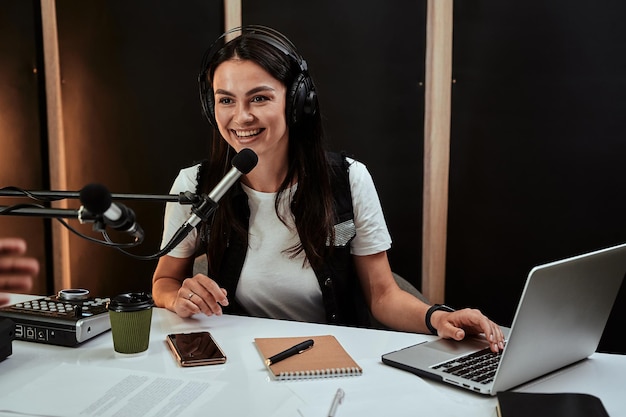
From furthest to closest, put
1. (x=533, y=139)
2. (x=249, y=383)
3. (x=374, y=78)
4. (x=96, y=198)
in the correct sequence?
(x=374, y=78) → (x=533, y=139) → (x=249, y=383) → (x=96, y=198)

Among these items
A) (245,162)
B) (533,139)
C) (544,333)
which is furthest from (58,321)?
(533,139)

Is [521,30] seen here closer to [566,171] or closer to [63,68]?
[566,171]

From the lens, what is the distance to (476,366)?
109 cm

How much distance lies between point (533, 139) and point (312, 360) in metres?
1.70

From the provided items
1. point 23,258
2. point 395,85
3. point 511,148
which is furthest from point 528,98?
point 23,258

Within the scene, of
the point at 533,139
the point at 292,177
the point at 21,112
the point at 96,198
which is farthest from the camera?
the point at 21,112

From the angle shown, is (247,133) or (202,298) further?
(247,133)

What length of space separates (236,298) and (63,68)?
5.58 feet

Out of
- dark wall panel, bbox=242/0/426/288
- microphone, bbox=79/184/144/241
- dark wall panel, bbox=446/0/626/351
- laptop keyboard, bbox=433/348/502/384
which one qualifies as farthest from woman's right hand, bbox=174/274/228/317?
dark wall panel, bbox=446/0/626/351

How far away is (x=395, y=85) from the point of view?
256 centimetres

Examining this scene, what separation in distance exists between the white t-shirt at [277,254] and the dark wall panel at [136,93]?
1.08 m

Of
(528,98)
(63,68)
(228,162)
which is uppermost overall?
(63,68)

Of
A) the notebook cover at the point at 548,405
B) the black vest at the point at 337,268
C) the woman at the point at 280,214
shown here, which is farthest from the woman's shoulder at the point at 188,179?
the notebook cover at the point at 548,405

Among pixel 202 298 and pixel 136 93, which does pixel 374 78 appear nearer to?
pixel 136 93
